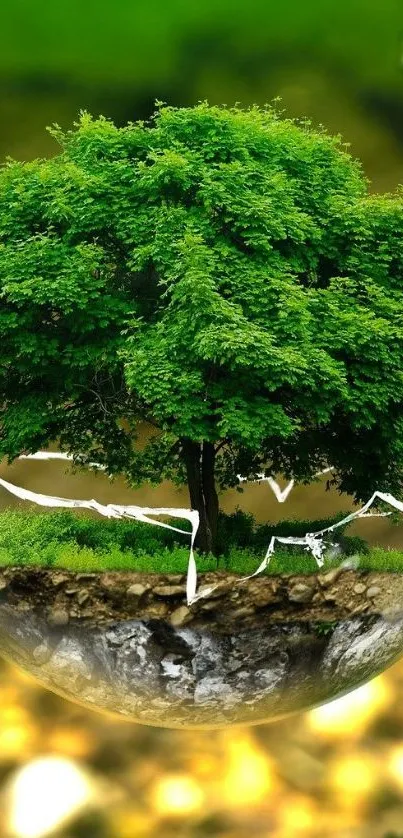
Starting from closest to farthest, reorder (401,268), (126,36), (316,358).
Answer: (316,358) → (126,36) → (401,268)

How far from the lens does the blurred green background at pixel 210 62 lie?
3.88 metres

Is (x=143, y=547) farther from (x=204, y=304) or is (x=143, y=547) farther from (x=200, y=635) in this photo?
(x=204, y=304)

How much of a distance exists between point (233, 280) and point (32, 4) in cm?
137

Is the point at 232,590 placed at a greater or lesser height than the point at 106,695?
greater

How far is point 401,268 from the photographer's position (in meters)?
4.18

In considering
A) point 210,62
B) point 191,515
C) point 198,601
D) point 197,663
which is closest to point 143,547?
point 191,515

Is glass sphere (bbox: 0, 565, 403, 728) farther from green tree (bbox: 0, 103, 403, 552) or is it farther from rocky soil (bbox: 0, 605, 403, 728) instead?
green tree (bbox: 0, 103, 403, 552)

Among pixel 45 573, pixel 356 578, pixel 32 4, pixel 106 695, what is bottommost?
pixel 106 695

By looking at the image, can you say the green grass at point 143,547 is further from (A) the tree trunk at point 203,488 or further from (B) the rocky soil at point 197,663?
(B) the rocky soil at point 197,663

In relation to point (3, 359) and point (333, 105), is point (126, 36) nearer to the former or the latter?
point (333, 105)

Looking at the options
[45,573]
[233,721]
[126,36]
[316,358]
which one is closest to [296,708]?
[233,721]

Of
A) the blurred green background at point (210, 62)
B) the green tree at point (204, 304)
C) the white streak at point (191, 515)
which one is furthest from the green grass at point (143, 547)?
the blurred green background at point (210, 62)

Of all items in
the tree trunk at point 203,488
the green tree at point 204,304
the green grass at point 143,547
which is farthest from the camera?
the tree trunk at point 203,488

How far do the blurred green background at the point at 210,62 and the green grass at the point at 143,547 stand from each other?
1.61m
